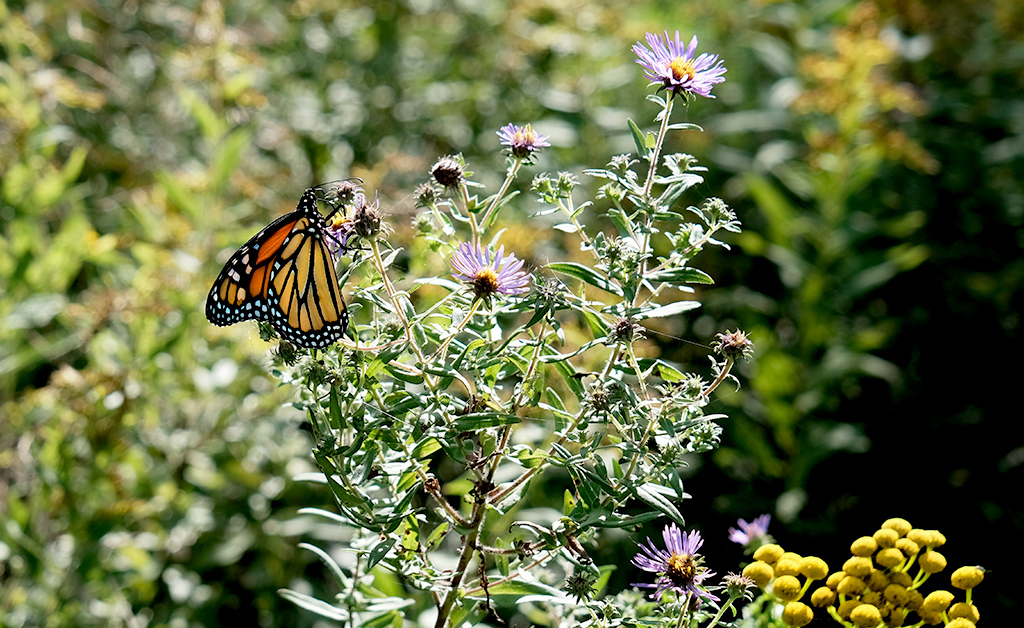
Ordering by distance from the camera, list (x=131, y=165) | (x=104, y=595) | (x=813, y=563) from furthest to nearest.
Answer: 1. (x=131, y=165)
2. (x=104, y=595)
3. (x=813, y=563)

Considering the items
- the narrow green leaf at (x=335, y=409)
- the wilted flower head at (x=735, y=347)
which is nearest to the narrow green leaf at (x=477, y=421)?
the narrow green leaf at (x=335, y=409)

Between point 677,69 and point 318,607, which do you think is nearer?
point 677,69

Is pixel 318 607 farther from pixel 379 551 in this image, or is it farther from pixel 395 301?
pixel 395 301

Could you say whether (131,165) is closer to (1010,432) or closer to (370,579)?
(370,579)

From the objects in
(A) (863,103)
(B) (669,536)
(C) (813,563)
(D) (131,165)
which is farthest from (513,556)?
(D) (131,165)

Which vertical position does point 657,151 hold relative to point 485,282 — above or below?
above

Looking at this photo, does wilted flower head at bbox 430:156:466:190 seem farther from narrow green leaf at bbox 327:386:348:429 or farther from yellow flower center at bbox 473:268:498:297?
narrow green leaf at bbox 327:386:348:429

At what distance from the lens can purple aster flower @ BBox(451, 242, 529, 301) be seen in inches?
37.0

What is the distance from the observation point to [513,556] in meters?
1.07

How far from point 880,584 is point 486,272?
21.2 inches

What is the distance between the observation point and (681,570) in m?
0.99

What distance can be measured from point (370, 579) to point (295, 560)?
3.47 feet

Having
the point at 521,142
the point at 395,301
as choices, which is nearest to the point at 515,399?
the point at 395,301

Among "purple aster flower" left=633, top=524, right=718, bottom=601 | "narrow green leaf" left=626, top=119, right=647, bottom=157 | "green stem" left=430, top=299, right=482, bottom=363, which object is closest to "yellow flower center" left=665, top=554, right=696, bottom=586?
"purple aster flower" left=633, top=524, right=718, bottom=601
